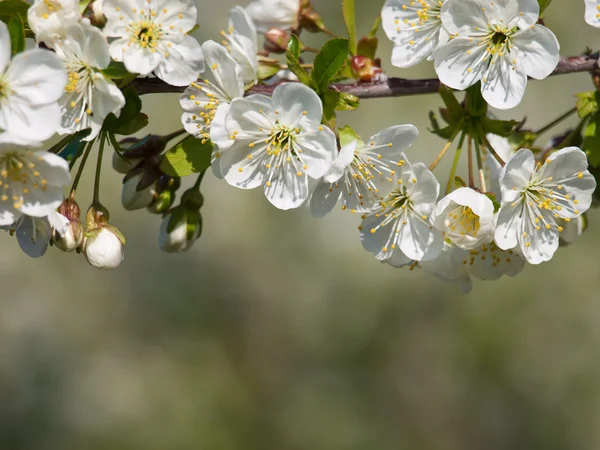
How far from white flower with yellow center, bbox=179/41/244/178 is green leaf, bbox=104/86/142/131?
0.09m

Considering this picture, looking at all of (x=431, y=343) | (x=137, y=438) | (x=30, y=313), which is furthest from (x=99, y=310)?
(x=431, y=343)

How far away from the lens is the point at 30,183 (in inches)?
51.0

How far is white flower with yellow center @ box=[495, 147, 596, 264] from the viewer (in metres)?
1.43

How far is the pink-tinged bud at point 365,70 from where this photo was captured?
156 cm

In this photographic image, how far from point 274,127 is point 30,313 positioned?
3.92 m

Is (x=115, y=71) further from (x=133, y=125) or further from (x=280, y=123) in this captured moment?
(x=280, y=123)

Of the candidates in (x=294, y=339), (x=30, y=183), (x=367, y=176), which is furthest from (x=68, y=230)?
(x=294, y=339)

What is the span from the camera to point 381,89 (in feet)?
5.05

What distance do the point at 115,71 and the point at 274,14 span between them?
0.60 m

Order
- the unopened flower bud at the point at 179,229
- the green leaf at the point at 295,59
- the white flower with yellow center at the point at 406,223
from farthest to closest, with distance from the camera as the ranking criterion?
the unopened flower bud at the point at 179,229
the white flower with yellow center at the point at 406,223
the green leaf at the point at 295,59

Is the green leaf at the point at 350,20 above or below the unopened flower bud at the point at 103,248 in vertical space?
above

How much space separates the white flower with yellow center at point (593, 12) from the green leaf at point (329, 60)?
497 millimetres

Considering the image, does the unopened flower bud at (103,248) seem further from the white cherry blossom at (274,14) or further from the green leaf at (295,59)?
the white cherry blossom at (274,14)

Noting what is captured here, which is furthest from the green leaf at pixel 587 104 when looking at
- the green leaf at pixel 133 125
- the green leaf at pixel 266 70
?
the green leaf at pixel 133 125
